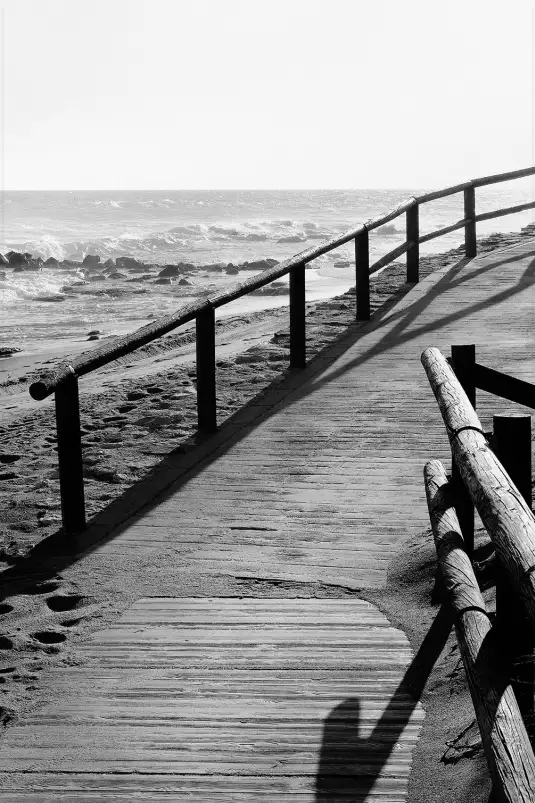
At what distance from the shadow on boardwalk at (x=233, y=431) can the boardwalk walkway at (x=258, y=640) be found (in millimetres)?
82

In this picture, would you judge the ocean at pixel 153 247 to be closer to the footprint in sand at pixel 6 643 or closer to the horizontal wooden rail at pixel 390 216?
the horizontal wooden rail at pixel 390 216

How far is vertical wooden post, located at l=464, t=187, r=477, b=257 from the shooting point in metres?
12.4

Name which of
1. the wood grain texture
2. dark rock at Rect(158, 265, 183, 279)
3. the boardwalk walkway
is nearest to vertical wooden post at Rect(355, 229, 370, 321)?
the boardwalk walkway

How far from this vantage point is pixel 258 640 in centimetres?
372

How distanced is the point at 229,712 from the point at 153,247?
133 feet

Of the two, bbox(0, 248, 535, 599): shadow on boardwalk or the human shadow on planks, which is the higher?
bbox(0, 248, 535, 599): shadow on boardwalk

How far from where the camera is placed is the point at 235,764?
9.53ft

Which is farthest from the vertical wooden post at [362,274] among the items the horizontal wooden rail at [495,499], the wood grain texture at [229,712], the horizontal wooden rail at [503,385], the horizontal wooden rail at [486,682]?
the horizontal wooden rail at [486,682]

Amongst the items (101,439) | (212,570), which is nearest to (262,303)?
(101,439)

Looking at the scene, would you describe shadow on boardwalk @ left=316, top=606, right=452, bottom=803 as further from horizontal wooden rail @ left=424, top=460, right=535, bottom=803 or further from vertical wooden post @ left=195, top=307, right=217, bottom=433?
vertical wooden post @ left=195, top=307, right=217, bottom=433

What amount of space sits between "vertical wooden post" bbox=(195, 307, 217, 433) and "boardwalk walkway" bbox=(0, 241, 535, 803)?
11.1 inches

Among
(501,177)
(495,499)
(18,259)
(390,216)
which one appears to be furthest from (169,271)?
(495,499)

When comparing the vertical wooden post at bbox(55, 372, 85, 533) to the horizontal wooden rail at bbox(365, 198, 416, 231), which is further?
the horizontal wooden rail at bbox(365, 198, 416, 231)

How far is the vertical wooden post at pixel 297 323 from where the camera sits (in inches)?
314
